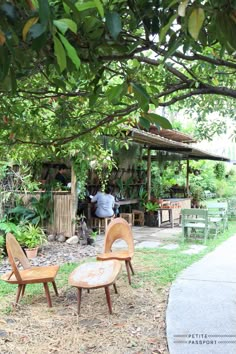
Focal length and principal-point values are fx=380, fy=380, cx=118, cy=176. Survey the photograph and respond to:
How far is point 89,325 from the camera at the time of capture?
385 cm

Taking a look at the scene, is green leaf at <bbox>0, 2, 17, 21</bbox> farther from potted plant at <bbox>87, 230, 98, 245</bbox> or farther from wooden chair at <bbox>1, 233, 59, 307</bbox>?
potted plant at <bbox>87, 230, 98, 245</bbox>

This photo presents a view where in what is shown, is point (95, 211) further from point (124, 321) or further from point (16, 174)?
point (124, 321)

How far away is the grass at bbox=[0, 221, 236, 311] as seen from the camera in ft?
16.8

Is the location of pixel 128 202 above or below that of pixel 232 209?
above

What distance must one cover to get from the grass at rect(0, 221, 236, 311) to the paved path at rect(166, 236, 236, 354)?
0.71ft

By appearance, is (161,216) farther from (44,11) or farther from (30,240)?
(44,11)

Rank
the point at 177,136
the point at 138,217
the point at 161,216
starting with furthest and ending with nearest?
the point at 177,136 < the point at 138,217 < the point at 161,216

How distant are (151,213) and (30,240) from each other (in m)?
4.79

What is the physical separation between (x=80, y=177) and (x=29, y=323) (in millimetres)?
4609

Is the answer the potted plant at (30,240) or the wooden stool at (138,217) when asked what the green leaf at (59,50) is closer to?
the potted plant at (30,240)

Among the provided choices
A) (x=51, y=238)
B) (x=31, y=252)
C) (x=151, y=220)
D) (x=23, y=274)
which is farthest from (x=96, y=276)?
(x=151, y=220)

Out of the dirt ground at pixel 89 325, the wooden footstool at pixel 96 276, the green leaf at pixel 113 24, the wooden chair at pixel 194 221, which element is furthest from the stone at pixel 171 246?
the green leaf at pixel 113 24

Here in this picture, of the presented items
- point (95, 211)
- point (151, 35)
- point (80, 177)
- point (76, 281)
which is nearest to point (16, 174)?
point (80, 177)

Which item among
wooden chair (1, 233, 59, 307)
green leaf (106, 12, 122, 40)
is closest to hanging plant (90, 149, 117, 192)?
wooden chair (1, 233, 59, 307)
